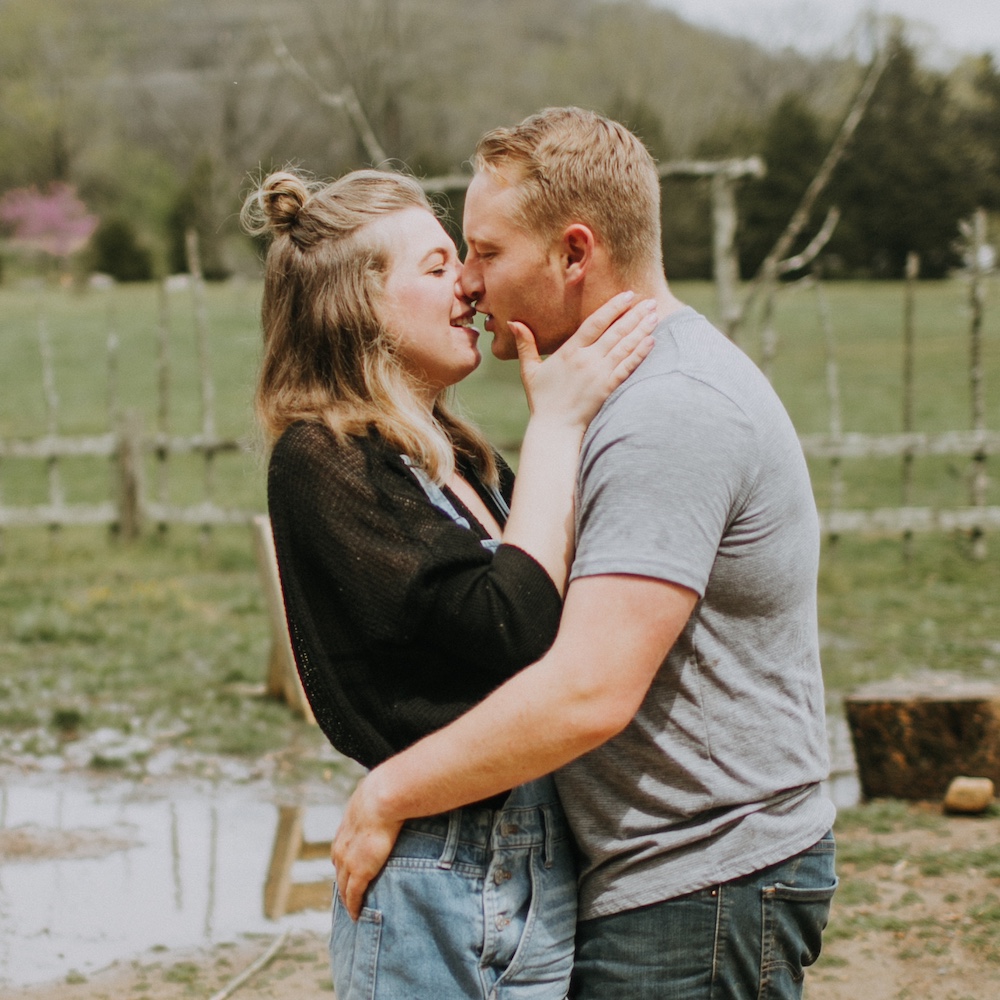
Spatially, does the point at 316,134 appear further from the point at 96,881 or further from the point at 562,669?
the point at 562,669

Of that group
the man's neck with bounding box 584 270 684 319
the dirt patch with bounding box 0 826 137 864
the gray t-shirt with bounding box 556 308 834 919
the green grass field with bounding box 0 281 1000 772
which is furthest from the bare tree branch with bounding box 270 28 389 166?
the gray t-shirt with bounding box 556 308 834 919

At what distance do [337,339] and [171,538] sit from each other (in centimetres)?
998

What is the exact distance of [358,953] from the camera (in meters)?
1.79

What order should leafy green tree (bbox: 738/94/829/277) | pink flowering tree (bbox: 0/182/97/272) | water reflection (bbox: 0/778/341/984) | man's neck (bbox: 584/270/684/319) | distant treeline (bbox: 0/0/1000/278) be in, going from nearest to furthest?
man's neck (bbox: 584/270/684/319) < water reflection (bbox: 0/778/341/984) < distant treeline (bbox: 0/0/1000/278) < leafy green tree (bbox: 738/94/829/277) < pink flowering tree (bbox: 0/182/97/272)

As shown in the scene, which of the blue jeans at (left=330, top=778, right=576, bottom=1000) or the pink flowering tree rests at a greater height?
the pink flowering tree

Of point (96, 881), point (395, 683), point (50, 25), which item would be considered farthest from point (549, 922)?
point (50, 25)

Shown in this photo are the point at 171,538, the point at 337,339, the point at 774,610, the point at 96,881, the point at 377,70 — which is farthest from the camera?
the point at 377,70

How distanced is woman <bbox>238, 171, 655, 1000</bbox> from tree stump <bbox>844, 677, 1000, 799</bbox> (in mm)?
4007

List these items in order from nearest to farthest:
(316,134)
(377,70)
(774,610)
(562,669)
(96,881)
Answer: (562,669) < (774,610) < (96,881) < (377,70) < (316,134)

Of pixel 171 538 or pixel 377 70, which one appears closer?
pixel 171 538

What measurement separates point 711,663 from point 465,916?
19.7 inches

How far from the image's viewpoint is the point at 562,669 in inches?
61.0

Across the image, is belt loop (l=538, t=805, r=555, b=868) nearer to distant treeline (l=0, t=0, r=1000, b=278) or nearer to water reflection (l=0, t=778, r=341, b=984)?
water reflection (l=0, t=778, r=341, b=984)

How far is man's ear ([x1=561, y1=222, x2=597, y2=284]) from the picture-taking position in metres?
1.83
